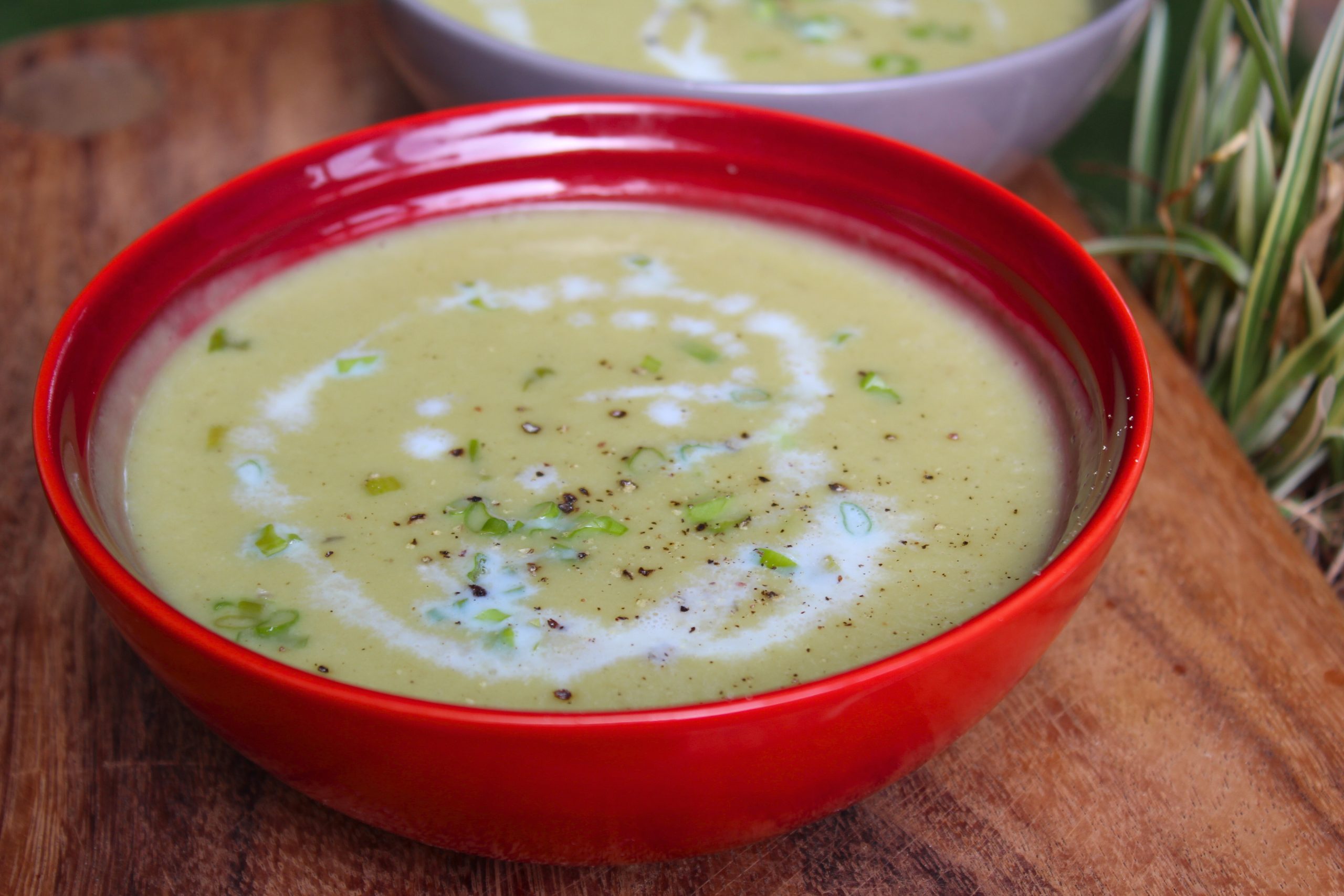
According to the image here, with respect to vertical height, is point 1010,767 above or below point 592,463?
below

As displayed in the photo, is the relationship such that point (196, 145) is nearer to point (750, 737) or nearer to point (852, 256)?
point (852, 256)

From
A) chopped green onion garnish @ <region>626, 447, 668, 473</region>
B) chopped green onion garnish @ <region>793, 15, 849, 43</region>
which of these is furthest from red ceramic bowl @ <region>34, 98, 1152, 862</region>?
chopped green onion garnish @ <region>793, 15, 849, 43</region>

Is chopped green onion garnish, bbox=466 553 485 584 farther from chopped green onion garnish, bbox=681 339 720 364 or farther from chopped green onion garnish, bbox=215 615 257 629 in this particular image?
chopped green onion garnish, bbox=681 339 720 364

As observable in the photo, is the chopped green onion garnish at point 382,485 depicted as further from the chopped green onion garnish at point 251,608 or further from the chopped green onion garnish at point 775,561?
the chopped green onion garnish at point 775,561

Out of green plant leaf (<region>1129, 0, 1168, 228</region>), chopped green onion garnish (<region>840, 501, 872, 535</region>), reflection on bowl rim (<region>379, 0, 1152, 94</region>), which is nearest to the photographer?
chopped green onion garnish (<region>840, 501, 872, 535</region>)

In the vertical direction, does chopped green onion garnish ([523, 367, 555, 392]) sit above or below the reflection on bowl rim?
below

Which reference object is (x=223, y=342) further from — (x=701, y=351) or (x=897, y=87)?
(x=897, y=87)

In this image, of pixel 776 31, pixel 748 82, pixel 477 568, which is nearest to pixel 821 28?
pixel 776 31
